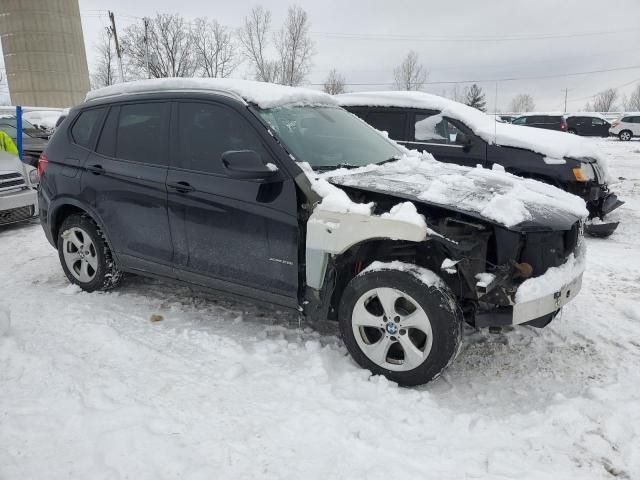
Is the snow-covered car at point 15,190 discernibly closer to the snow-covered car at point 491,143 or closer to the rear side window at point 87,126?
the rear side window at point 87,126

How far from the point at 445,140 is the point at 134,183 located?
4.37m

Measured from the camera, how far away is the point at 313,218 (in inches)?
117

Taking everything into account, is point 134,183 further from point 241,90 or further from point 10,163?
point 10,163

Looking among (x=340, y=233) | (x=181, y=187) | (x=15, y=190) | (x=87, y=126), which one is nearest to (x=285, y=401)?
(x=340, y=233)

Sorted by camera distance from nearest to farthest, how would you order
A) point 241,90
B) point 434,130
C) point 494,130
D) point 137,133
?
point 241,90, point 137,133, point 494,130, point 434,130

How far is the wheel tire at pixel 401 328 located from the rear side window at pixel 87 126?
278cm

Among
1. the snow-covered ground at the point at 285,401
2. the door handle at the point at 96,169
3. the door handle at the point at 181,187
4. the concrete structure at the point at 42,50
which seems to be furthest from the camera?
the concrete structure at the point at 42,50

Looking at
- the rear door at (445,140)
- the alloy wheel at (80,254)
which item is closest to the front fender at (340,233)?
the alloy wheel at (80,254)

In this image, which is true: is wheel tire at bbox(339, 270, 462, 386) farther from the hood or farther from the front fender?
the hood

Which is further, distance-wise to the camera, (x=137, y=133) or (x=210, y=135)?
(x=137, y=133)

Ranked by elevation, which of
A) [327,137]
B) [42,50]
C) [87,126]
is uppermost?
[42,50]

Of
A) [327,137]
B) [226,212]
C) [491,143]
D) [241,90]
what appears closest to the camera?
[226,212]

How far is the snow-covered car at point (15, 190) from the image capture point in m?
6.62

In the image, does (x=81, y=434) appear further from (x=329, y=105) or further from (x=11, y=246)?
(x=11, y=246)
